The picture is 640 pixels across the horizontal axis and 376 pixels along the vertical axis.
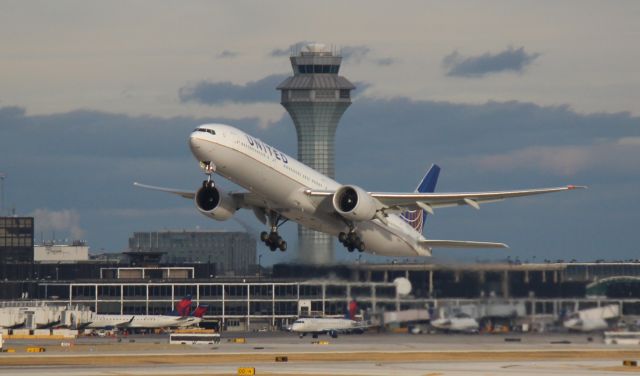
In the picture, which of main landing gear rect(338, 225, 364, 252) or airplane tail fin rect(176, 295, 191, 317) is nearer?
main landing gear rect(338, 225, 364, 252)

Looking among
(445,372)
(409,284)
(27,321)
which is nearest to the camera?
(445,372)

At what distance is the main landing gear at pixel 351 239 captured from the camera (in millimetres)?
82812

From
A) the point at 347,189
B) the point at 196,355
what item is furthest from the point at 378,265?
the point at 196,355

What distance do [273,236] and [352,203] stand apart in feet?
24.4

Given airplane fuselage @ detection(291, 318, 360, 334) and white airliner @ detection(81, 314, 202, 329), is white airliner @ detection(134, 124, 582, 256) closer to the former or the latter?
airplane fuselage @ detection(291, 318, 360, 334)

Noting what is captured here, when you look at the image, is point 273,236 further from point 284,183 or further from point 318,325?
point 318,325

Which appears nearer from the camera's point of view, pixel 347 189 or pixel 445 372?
pixel 445 372

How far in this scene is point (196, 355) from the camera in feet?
293

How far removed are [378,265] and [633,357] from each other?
52.4 ft

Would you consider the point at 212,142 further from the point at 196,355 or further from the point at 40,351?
the point at 40,351

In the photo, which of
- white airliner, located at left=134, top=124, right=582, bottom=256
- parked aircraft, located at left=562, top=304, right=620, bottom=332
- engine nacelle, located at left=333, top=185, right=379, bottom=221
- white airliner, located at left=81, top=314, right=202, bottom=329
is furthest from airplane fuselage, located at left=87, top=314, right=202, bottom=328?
parked aircraft, located at left=562, top=304, right=620, bottom=332

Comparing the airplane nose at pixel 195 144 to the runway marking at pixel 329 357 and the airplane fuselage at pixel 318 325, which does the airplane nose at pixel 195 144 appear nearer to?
the runway marking at pixel 329 357

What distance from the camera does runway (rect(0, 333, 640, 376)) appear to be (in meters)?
73.4

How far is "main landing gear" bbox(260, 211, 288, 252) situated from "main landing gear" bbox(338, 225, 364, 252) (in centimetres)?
398
